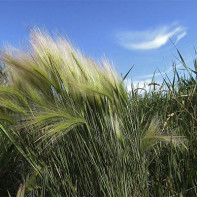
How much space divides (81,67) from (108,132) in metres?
0.44

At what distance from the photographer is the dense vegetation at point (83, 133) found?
131 centimetres

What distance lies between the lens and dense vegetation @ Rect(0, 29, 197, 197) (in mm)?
1314

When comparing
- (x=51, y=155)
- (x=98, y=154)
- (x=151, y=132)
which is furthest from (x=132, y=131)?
(x=51, y=155)

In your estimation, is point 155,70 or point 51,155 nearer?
point 51,155

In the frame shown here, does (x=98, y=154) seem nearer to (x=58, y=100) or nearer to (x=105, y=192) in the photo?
(x=105, y=192)

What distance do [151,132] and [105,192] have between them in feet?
1.39

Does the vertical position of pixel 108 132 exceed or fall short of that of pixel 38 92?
it falls short

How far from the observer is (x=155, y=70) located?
2459 millimetres

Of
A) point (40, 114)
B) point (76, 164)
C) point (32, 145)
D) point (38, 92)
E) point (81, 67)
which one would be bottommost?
point (76, 164)

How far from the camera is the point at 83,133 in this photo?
142 cm

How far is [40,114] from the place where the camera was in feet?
4.51

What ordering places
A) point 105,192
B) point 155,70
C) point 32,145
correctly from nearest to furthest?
point 105,192, point 32,145, point 155,70

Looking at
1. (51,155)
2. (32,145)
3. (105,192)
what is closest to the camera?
(105,192)

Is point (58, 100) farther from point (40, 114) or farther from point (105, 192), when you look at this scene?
point (105, 192)
